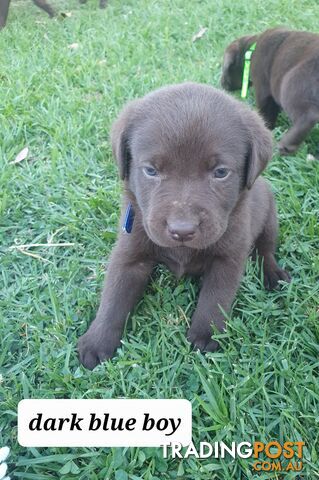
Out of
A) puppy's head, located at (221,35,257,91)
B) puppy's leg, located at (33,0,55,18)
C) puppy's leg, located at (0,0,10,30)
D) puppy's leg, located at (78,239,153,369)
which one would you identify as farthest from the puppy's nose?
puppy's leg, located at (33,0,55,18)

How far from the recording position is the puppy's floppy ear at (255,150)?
2.43 metres

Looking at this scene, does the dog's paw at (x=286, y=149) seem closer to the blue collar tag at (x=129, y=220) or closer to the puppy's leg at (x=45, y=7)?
the blue collar tag at (x=129, y=220)

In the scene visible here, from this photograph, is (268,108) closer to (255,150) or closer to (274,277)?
(274,277)

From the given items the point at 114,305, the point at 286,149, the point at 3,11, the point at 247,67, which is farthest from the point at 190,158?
the point at 3,11

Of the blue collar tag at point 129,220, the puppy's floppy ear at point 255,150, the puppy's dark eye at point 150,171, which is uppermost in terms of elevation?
the puppy's floppy ear at point 255,150

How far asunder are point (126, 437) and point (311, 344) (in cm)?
104

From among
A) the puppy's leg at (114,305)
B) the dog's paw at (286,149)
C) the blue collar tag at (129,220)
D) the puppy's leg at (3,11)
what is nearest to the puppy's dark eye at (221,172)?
Result: the blue collar tag at (129,220)

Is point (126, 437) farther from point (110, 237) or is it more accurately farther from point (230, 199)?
point (110, 237)

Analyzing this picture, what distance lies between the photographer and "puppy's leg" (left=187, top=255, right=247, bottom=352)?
2.61 metres

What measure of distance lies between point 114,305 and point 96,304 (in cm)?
29

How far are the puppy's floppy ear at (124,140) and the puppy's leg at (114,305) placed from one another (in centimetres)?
47

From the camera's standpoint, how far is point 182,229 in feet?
7.13

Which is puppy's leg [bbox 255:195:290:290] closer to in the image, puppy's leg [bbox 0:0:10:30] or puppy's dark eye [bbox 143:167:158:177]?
puppy's dark eye [bbox 143:167:158:177]

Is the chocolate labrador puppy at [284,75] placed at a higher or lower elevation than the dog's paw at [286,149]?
higher
